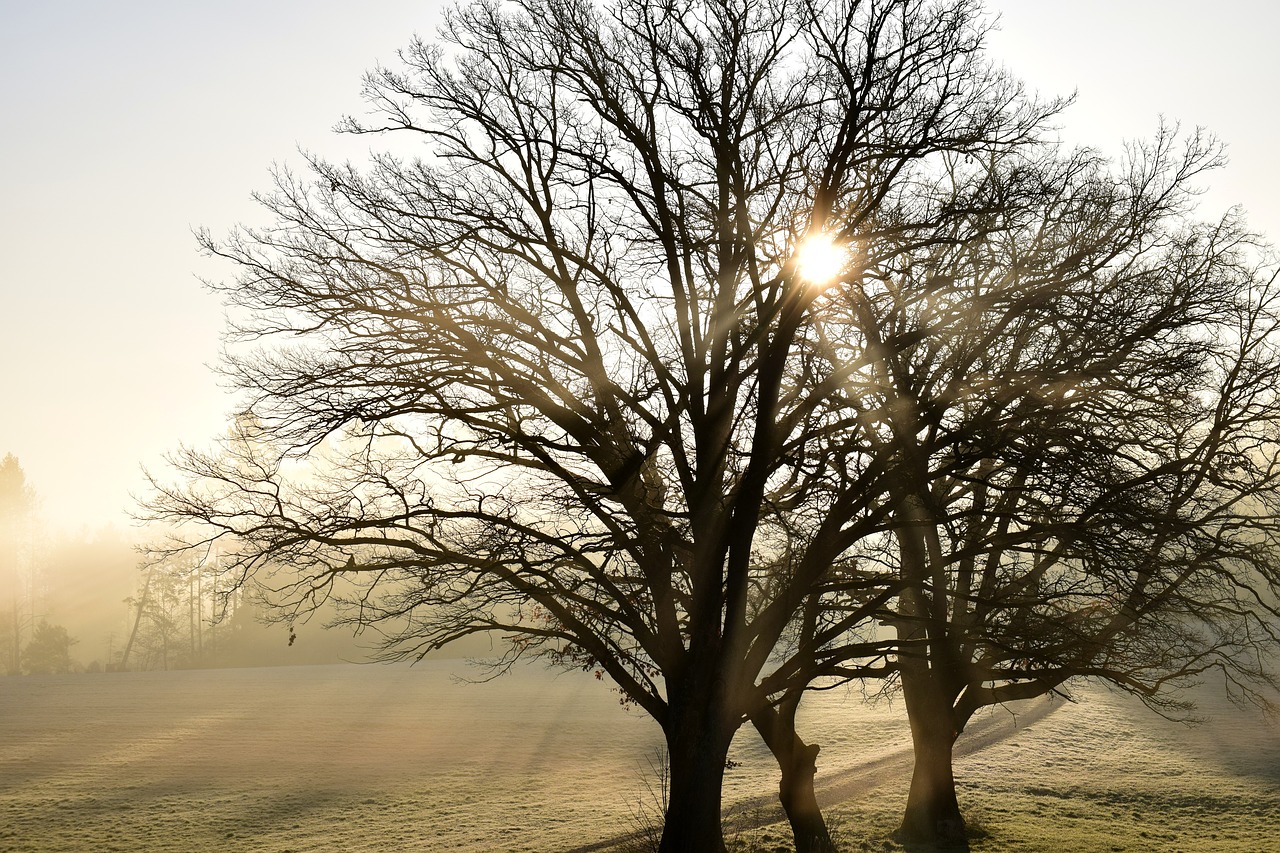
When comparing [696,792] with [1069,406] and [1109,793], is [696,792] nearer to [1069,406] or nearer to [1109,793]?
[1069,406]

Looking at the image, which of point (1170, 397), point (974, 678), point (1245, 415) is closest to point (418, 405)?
point (1170, 397)

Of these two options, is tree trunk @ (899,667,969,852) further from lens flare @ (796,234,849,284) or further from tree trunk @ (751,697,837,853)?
lens flare @ (796,234,849,284)

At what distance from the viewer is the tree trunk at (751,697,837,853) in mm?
13906

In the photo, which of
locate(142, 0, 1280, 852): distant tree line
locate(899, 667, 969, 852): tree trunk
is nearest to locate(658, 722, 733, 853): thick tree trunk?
→ locate(142, 0, 1280, 852): distant tree line

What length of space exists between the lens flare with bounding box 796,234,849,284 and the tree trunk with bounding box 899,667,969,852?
856 cm

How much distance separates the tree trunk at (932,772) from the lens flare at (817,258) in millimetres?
8555

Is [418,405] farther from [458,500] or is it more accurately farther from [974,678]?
[974,678]

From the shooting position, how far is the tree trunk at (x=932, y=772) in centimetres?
1527

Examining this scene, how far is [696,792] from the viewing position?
10086 mm

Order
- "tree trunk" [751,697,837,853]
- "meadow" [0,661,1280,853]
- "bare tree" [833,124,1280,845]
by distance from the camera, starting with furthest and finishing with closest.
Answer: "meadow" [0,661,1280,853] < "tree trunk" [751,697,837,853] < "bare tree" [833,124,1280,845]

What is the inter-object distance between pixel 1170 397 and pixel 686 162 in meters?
6.12

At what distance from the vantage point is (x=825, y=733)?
107 feet

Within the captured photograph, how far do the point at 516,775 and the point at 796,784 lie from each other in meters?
14.4

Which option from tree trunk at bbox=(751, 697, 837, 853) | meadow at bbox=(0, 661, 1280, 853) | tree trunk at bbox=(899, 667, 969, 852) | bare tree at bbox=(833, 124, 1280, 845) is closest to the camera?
bare tree at bbox=(833, 124, 1280, 845)
